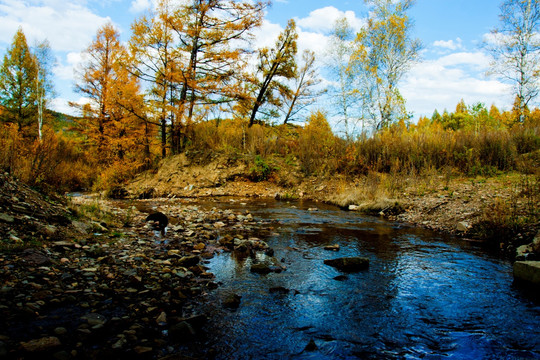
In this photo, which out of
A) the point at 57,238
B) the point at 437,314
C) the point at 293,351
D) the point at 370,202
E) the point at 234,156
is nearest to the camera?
the point at 293,351

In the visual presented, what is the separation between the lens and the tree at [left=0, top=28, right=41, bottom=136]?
2306 cm

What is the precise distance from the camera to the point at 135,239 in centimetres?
490

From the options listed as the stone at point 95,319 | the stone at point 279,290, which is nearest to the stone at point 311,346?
the stone at point 279,290

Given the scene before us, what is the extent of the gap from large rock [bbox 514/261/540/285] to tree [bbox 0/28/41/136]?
3001 cm

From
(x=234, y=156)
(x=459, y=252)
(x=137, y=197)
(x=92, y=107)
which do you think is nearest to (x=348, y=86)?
(x=234, y=156)

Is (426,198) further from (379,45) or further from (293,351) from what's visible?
(379,45)

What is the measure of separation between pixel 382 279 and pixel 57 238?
4.45 metres

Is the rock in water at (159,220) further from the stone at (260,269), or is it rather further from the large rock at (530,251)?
the large rock at (530,251)

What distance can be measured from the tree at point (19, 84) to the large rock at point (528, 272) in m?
30.0

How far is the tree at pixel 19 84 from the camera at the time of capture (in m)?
23.1

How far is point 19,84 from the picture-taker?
2342 cm

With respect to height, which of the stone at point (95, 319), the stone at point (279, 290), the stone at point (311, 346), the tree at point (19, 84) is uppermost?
the tree at point (19, 84)

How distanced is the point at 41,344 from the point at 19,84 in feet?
98.6

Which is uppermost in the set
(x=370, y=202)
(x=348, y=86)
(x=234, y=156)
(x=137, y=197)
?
(x=348, y=86)
